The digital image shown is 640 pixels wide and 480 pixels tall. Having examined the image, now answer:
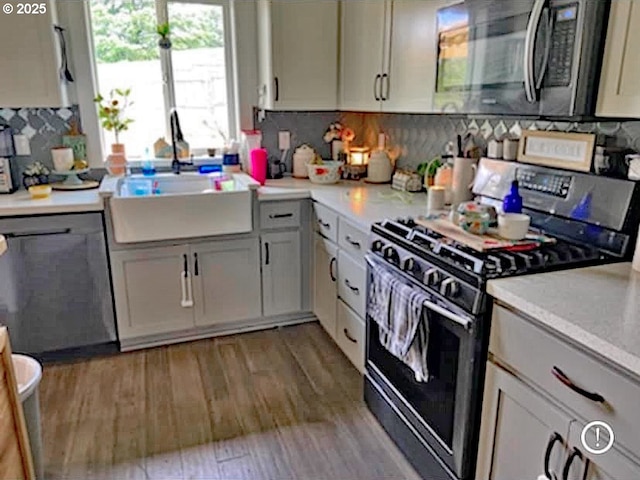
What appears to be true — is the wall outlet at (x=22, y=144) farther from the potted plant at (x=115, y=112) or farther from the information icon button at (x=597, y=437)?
the information icon button at (x=597, y=437)

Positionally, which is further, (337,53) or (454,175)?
(337,53)

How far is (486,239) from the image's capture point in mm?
1683

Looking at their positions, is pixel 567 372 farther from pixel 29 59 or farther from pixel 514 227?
pixel 29 59

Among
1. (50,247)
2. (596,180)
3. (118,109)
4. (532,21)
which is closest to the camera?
(532,21)

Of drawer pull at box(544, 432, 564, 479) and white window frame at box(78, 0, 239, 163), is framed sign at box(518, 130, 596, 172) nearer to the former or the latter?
drawer pull at box(544, 432, 564, 479)

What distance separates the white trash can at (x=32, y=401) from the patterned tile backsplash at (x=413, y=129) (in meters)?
1.99

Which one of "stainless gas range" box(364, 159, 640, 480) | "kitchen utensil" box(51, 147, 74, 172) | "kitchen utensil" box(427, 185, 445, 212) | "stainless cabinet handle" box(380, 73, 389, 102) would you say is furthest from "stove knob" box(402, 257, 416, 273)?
"kitchen utensil" box(51, 147, 74, 172)

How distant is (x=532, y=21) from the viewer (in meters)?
1.52

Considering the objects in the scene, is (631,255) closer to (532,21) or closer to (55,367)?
(532,21)

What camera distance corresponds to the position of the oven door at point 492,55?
1.54 m

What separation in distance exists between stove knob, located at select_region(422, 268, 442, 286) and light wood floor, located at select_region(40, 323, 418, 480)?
0.79m

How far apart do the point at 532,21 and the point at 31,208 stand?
2.32 metres

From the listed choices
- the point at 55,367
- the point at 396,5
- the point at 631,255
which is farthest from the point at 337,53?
the point at 55,367

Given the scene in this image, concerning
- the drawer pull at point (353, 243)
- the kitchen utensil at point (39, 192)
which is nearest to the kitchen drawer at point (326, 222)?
the drawer pull at point (353, 243)
